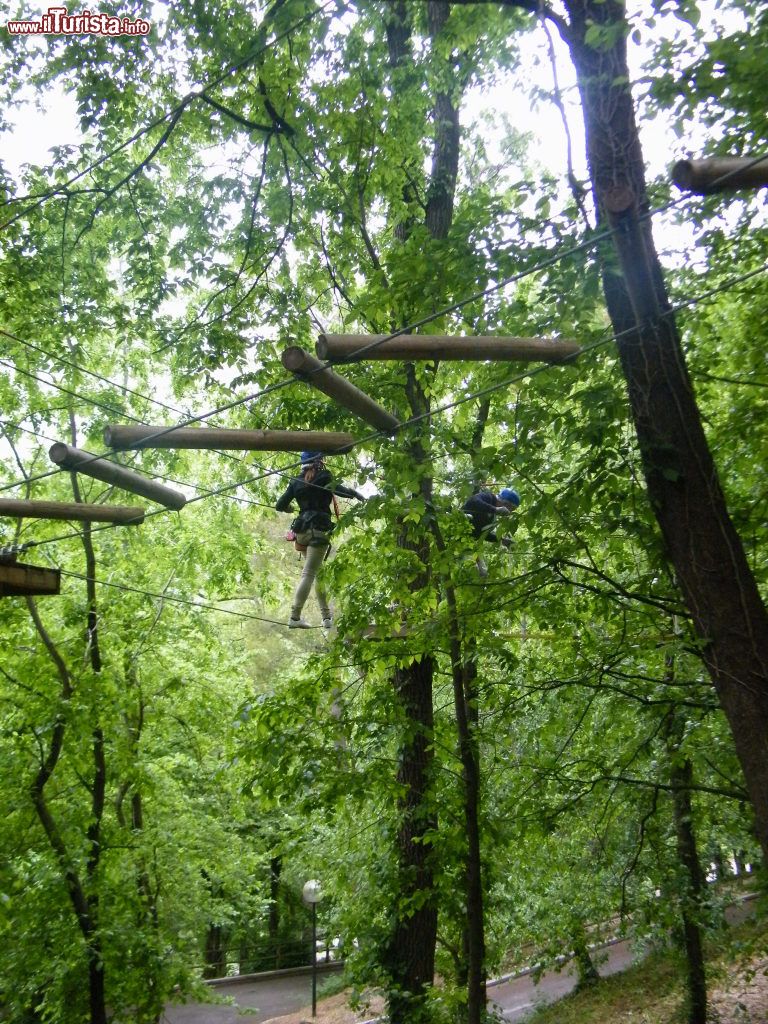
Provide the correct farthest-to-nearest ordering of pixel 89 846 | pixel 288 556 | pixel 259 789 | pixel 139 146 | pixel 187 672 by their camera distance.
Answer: pixel 288 556 → pixel 187 672 → pixel 89 846 → pixel 139 146 → pixel 259 789

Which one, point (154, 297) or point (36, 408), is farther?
point (36, 408)

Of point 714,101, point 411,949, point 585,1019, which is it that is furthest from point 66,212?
point 585,1019

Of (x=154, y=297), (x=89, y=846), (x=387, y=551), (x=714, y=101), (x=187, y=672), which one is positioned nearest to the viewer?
(x=714, y=101)

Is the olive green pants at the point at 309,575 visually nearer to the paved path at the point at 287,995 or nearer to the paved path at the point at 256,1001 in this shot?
the paved path at the point at 287,995

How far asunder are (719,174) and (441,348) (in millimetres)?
1243

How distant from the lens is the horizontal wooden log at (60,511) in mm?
4812

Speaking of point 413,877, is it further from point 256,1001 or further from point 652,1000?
point 256,1001

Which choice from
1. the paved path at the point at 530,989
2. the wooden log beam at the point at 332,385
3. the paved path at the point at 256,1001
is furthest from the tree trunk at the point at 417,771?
the paved path at the point at 256,1001

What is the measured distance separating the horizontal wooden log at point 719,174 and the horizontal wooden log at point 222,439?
2122mm

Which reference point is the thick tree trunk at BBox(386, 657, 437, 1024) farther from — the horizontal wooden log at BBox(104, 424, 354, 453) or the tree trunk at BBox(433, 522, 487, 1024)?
the horizontal wooden log at BBox(104, 424, 354, 453)

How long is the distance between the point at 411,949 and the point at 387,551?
344cm

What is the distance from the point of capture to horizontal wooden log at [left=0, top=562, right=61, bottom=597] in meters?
4.78

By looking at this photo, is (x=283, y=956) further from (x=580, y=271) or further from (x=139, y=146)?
(x=580, y=271)

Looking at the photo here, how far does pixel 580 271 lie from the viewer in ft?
14.8
